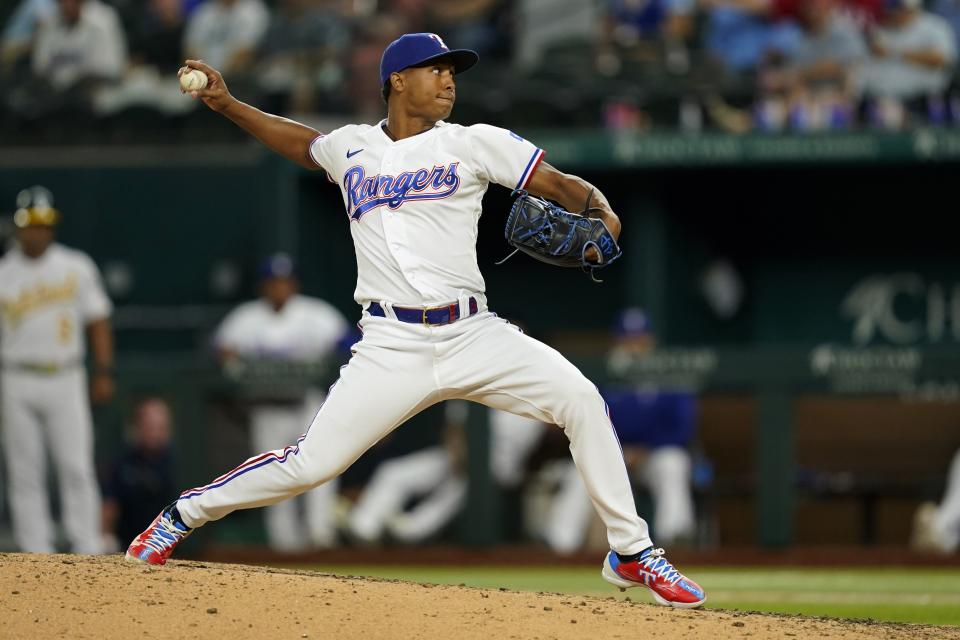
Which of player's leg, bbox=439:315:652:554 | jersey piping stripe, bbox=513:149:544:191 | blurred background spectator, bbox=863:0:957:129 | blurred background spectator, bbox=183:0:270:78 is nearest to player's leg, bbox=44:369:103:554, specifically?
blurred background spectator, bbox=183:0:270:78

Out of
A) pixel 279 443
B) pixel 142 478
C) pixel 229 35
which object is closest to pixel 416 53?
pixel 142 478

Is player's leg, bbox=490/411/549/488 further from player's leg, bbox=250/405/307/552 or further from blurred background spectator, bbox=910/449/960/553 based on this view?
blurred background spectator, bbox=910/449/960/553

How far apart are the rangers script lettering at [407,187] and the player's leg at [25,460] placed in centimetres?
465

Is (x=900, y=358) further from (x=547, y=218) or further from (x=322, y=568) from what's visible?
(x=547, y=218)

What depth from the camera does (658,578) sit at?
4930mm

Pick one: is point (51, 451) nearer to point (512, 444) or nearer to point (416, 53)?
point (512, 444)

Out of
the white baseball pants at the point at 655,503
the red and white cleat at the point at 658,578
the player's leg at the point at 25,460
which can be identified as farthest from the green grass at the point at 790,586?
the player's leg at the point at 25,460

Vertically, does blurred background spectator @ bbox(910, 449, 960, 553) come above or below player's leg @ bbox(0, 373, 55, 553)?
below

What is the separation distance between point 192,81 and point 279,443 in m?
5.05

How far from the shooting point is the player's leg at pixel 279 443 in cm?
972

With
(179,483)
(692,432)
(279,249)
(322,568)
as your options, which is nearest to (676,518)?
(692,432)

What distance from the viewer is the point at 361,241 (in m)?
4.94

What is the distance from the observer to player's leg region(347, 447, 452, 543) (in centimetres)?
983

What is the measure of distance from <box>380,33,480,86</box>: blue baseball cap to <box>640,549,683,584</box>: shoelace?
1536 millimetres
